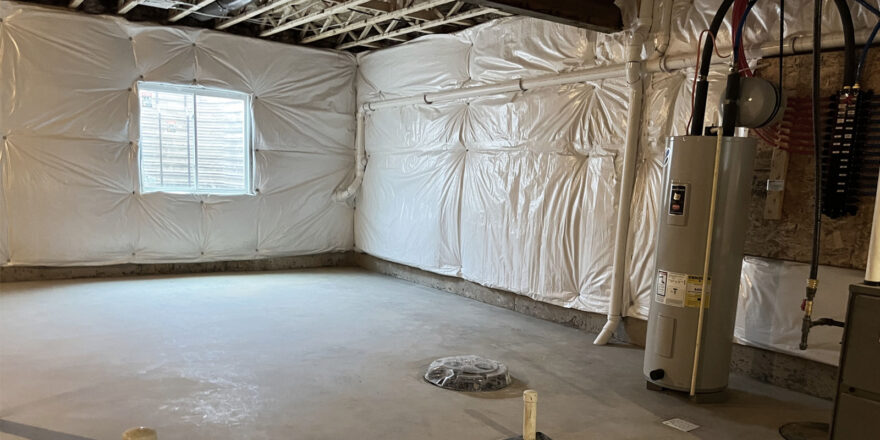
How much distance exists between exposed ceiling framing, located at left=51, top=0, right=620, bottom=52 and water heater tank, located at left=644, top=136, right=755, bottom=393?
2460 mm

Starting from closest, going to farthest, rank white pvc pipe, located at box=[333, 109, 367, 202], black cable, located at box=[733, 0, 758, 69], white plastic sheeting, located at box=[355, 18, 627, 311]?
1. black cable, located at box=[733, 0, 758, 69]
2. white plastic sheeting, located at box=[355, 18, 627, 311]
3. white pvc pipe, located at box=[333, 109, 367, 202]

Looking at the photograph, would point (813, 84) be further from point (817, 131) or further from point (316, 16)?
point (316, 16)

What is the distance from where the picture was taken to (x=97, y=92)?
5352mm

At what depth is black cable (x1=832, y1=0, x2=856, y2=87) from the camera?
96.8 inches

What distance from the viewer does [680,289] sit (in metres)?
2.85

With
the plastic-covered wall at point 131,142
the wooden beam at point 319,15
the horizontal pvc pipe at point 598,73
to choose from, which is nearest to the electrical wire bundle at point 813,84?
the horizontal pvc pipe at point 598,73

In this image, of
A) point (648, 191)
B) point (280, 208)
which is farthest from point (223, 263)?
point (648, 191)

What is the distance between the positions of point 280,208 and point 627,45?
4.30 m

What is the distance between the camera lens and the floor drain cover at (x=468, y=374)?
2.98 metres

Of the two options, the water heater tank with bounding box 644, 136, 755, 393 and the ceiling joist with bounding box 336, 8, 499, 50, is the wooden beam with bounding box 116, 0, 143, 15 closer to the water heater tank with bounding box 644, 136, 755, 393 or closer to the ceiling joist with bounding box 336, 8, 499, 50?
the ceiling joist with bounding box 336, 8, 499, 50

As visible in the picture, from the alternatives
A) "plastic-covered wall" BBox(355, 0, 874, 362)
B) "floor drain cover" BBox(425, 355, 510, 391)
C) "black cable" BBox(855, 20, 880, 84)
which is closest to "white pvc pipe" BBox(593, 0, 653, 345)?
"plastic-covered wall" BBox(355, 0, 874, 362)

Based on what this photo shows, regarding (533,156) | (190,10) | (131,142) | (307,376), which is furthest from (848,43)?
(131,142)

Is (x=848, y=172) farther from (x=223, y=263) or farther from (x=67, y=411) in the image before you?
(x=223, y=263)

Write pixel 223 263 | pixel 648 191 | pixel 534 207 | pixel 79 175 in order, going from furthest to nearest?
1. pixel 223 263
2. pixel 79 175
3. pixel 534 207
4. pixel 648 191
